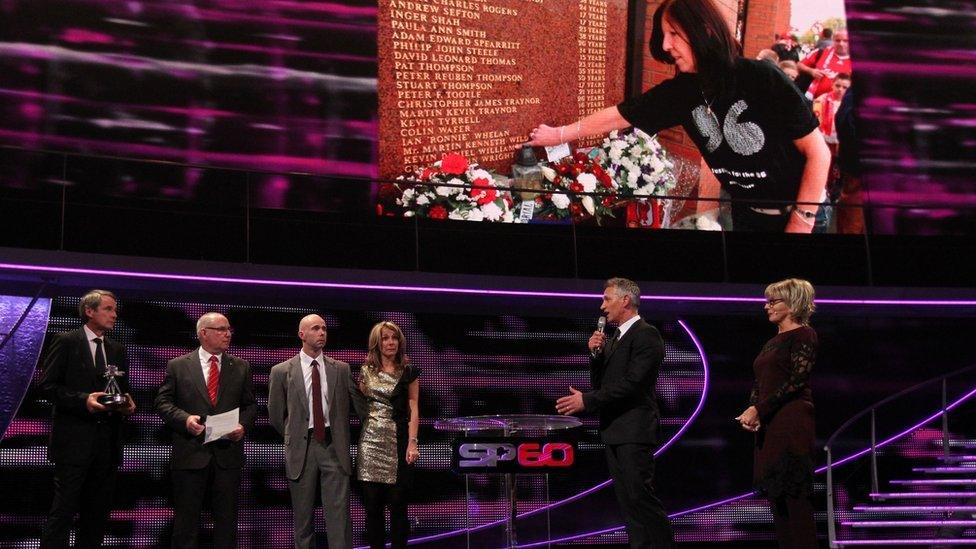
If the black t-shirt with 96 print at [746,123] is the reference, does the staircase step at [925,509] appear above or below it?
below

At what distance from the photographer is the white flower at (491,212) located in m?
8.37

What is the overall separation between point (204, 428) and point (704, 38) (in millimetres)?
6066

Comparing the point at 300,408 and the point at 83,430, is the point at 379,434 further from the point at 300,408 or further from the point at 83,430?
the point at 83,430

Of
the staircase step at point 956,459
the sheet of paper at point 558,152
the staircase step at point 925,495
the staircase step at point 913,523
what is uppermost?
the sheet of paper at point 558,152

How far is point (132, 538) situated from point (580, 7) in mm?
5594

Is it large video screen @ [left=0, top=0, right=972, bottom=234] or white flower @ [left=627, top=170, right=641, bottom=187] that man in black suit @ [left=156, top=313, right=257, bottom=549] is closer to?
large video screen @ [left=0, top=0, right=972, bottom=234]

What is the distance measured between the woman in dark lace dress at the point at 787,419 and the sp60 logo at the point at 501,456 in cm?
114

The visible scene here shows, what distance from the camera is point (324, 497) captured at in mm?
5914

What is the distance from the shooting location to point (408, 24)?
8.66m

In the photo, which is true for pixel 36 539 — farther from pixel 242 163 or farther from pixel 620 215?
pixel 620 215

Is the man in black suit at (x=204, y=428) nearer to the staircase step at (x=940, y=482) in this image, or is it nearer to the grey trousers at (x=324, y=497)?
the grey trousers at (x=324, y=497)

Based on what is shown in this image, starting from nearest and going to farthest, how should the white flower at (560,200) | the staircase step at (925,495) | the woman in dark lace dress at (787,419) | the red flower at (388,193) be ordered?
the woman in dark lace dress at (787,419)
the staircase step at (925,495)
the red flower at (388,193)
the white flower at (560,200)

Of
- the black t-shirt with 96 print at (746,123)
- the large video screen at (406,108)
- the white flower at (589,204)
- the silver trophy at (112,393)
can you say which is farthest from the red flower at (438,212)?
the silver trophy at (112,393)

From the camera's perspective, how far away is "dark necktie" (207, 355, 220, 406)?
5734 millimetres
